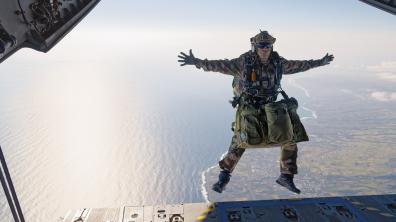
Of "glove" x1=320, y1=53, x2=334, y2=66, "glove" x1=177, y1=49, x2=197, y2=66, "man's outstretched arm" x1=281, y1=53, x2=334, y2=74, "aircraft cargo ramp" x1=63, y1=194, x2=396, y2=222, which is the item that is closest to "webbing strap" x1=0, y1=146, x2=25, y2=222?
"glove" x1=177, y1=49, x2=197, y2=66

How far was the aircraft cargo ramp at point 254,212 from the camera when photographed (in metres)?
13.4

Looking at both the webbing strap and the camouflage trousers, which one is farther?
the camouflage trousers

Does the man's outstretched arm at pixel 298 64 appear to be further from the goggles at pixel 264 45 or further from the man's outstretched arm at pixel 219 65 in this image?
the man's outstretched arm at pixel 219 65

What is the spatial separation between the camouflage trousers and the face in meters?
2.02

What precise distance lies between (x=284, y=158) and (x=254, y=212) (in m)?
6.65

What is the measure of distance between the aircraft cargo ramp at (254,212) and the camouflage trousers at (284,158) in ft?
18.3

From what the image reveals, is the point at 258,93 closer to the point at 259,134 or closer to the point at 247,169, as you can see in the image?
the point at 259,134

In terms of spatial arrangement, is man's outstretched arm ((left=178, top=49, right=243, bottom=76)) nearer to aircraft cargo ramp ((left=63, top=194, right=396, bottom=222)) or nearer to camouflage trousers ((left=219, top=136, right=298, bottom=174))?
camouflage trousers ((left=219, top=136, right=298, bottom=174))

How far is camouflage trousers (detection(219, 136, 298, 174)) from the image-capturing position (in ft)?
26.2

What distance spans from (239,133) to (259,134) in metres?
0.53

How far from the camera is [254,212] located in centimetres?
1396

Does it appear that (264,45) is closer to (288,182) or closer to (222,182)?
(288,182)

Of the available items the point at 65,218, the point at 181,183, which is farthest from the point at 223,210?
the point at 181,183

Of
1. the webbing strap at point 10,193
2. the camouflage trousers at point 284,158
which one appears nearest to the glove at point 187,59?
the camouflage trousers at point 284,158
